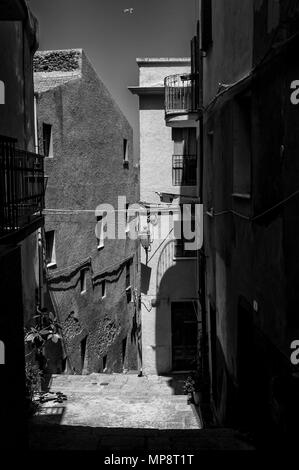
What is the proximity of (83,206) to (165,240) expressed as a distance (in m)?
2.92

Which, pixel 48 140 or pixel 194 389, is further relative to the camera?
pixel 48 140

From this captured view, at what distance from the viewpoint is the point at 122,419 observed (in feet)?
31.1

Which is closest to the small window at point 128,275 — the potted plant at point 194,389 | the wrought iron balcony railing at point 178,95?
the wrought iron balcony railing at point 178,95

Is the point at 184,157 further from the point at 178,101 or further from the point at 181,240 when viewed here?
the point at 181,240

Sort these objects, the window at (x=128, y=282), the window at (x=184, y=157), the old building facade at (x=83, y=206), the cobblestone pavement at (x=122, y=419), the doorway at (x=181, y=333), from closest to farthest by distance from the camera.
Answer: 1. the cobblestone pavement at (x=122, y=419)
2. the old building facade at (x=83, y=206)
3. the window at (x=184, y=157)
4. the doorway at (x=181, y=333)
5. the window at (x=128, y=282)

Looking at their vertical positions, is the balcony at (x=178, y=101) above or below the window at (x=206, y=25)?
below

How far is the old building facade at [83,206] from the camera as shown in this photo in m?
15.5

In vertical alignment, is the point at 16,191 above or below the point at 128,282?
above

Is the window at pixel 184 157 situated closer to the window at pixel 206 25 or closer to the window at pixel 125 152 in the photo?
the window at pixel 125 152

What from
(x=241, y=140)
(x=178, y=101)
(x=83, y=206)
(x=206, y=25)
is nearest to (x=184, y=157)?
(x=178, y=101)

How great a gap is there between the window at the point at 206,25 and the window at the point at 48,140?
5.85m

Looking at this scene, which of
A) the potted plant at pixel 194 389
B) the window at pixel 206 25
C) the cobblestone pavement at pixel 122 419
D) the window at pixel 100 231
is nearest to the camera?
the cobblestone pavement at pixel 122 419

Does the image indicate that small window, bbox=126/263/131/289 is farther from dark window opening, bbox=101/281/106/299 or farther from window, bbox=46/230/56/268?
window, bbox=46/230/56/268

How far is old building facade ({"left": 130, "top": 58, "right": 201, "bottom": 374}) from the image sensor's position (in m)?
17.1
